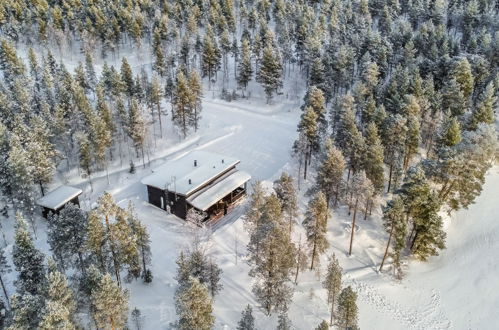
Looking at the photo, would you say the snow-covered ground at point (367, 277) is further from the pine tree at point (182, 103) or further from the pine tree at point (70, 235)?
the pine tree at point (182, 103)

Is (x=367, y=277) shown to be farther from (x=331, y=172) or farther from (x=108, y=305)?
(x=108, y=305)

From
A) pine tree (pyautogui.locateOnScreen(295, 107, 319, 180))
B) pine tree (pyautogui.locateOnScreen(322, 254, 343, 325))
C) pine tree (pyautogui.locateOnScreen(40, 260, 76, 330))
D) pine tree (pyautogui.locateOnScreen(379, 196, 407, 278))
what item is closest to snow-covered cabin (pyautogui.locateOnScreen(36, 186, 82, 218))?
pine tree (pyautogui.locateOnScreen(40, 260, 76, 330))

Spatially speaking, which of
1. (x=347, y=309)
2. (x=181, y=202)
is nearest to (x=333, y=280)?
(x=347, y=309)

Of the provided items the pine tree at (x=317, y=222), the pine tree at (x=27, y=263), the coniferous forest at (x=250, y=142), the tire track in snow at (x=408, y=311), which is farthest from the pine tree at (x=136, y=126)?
the tire track in snow at (x=408, y=311)

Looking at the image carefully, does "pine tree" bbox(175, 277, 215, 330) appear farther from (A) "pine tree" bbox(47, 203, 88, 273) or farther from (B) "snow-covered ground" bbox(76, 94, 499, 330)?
(A) "pine tree" bbox(47, 203, 88, 273)

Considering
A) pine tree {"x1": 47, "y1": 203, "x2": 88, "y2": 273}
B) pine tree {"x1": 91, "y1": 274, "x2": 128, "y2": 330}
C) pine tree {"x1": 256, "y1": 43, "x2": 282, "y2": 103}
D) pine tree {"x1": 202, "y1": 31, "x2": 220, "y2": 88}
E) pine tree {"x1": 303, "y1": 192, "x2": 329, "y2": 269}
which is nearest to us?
pine tree {"x1": 91, "y1": 274, "x2": 128, "y2": 330}

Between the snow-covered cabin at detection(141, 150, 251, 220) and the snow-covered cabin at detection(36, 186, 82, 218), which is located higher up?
the snow-covered cabin at detection(141, 150, 251, 220)
